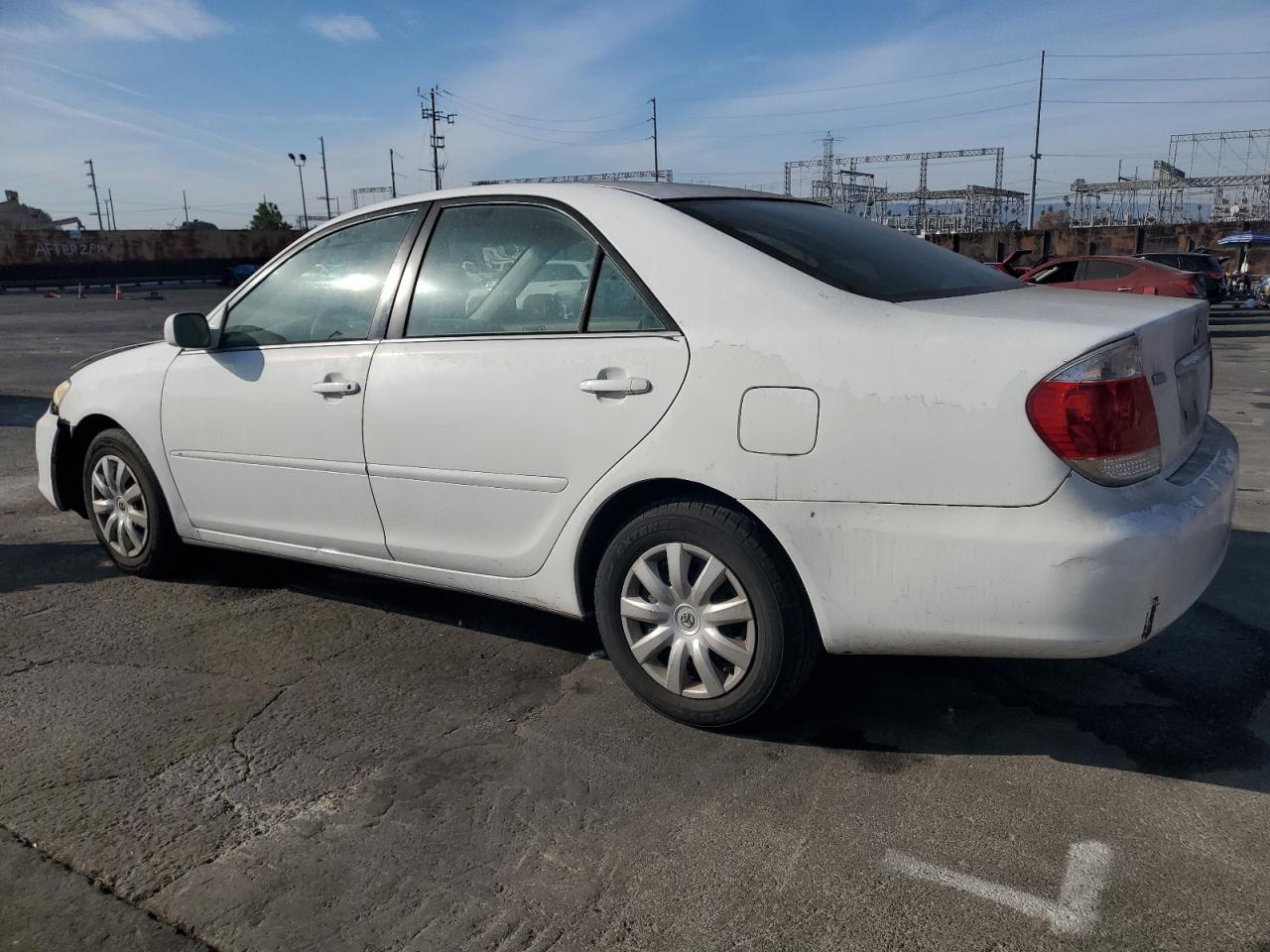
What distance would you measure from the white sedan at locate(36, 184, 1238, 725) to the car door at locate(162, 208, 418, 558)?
13mm

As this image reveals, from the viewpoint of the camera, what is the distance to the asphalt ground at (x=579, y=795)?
7.23ft

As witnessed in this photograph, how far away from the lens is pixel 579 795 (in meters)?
2.72

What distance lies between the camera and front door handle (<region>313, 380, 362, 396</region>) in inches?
140

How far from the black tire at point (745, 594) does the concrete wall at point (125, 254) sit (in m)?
43.6

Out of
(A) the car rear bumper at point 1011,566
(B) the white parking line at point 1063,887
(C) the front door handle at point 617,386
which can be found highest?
(C) the front door handle at point 617,386

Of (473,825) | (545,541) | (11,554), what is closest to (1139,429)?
(545,541)

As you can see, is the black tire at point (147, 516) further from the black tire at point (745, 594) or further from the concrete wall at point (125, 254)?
the concrete wall at point (125, 254)

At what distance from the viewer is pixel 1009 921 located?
2.16m

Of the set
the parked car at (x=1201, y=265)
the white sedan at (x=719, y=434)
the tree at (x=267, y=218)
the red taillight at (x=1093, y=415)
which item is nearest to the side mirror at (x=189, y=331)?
the white sedan at (x=719, y=434)

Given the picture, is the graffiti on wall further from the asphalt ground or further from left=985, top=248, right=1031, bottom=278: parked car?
the asphalt ground

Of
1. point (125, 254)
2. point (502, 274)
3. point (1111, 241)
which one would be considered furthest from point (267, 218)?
point (502, 274)

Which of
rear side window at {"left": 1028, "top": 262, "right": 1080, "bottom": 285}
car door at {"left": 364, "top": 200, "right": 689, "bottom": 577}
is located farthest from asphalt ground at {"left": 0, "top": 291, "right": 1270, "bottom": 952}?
rear side window at {"left": 1028, "top": 262, "right": 1080, "bottom": 285}

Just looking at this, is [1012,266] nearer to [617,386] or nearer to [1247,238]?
[1247,238]

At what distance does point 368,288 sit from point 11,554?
2.75m
